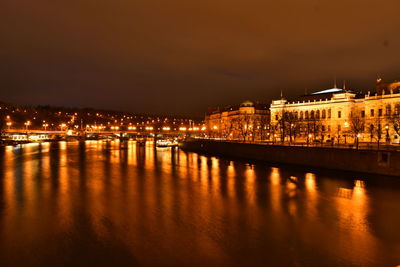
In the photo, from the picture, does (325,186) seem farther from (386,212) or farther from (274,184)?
(386,212)

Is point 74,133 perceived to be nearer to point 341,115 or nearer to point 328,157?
point 341,115

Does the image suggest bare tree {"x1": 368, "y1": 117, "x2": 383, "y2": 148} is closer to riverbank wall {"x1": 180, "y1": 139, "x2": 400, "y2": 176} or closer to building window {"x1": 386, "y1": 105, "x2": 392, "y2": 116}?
building window {"x1": 386, "y1": 105, "x2": 392, "y2": 116}

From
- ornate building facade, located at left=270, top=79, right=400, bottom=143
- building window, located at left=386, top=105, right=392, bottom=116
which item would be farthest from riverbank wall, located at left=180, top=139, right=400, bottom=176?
building window, located at left=386, top=105, right=392, bottom=116

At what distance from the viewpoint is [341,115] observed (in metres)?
84.0

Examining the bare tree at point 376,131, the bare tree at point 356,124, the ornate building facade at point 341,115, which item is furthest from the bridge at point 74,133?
the bare tree at point 376,131

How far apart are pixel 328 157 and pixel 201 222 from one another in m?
25.8

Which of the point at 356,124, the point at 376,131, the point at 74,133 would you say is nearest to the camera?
the point at 376,131

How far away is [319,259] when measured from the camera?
1424 centimetres

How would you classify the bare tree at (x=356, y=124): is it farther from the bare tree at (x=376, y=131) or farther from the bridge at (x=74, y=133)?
the bridge at (x=74, y=133)

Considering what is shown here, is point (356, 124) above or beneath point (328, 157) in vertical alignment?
above

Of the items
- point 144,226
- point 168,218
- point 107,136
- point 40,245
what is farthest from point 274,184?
point 107,136

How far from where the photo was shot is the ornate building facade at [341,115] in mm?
68250

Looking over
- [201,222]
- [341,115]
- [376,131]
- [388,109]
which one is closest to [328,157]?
[201,222]

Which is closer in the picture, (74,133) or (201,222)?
(201,222)
